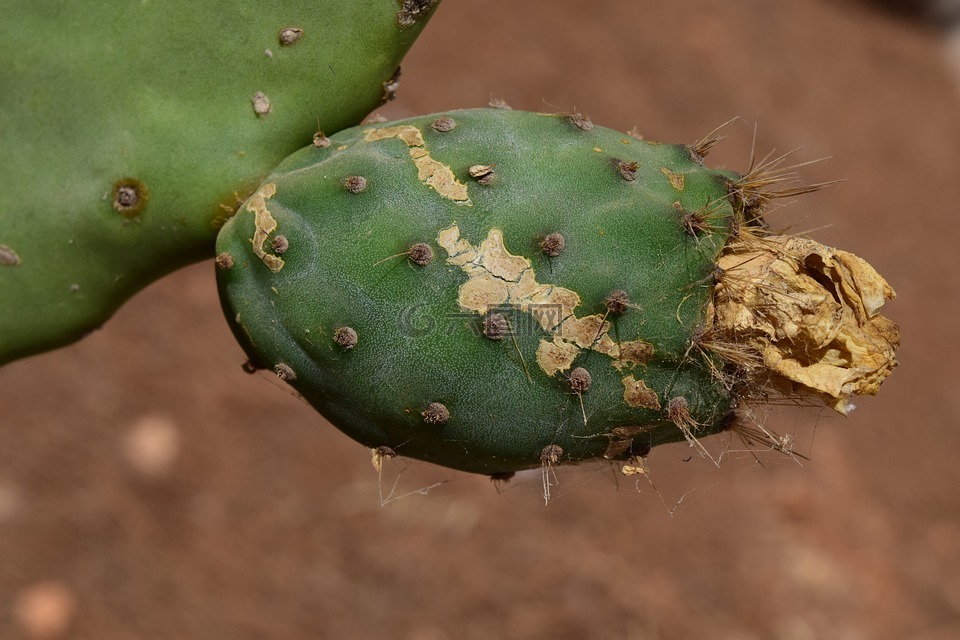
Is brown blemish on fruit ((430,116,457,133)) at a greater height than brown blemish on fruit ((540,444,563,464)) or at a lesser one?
greater

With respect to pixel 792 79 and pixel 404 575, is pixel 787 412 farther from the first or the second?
pixel 792 79

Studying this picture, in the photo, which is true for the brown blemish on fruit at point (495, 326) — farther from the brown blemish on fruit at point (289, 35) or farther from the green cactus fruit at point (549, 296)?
the brown blemish on fruit at point (289, 35)

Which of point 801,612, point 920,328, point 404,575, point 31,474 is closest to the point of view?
point 31,474

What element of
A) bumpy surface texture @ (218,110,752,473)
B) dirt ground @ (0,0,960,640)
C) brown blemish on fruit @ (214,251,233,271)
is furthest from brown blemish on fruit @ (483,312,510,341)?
dirt ground @ (0,0,960,640)

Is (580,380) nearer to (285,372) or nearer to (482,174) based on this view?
(482,174)

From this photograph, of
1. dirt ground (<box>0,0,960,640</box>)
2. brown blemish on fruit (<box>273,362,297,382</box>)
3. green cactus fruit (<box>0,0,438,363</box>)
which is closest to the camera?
brown blemish on fruit (<box>273,362,297,382</box>)

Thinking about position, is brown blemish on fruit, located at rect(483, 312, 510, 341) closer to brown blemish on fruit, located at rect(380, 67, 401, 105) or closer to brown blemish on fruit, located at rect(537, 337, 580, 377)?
brown blemish on fruit, located at rect(537, 337, 580, 377)

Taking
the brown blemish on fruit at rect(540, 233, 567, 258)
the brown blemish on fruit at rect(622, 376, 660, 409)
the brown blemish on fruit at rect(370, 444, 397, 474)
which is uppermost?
the brown blemish on fruit at rect(540, 233, 567, 258)

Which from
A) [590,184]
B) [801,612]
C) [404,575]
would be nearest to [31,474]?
[404,575]
